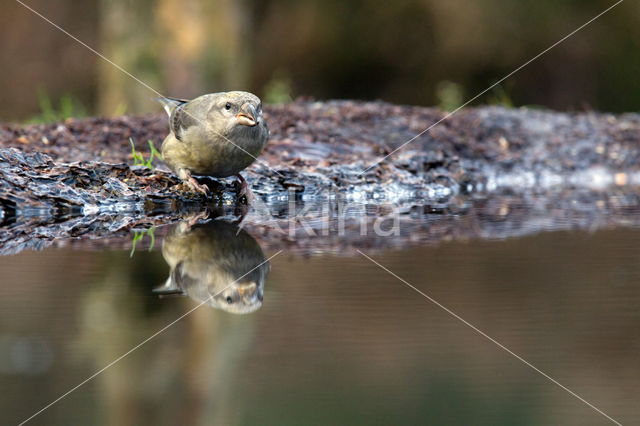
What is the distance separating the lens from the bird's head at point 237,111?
565 cm

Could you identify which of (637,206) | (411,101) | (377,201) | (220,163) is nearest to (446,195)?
(377,201)

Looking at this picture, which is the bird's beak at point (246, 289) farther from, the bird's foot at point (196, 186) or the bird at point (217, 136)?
the bird's foot at point (196, 186)

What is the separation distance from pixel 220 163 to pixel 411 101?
11055 millimetres

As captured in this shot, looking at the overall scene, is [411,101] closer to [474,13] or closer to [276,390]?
[474,13]

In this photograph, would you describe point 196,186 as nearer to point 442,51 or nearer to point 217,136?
point 217,136

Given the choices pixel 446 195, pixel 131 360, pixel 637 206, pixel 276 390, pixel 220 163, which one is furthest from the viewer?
pixel 446 195

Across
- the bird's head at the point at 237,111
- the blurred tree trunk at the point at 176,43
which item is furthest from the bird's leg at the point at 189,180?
the blurred tree trunk at the point at 176,43

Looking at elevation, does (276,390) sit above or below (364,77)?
below

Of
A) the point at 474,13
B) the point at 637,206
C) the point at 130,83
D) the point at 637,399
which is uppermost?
the point at 474,13

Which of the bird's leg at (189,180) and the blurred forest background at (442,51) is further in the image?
the blurred forest background at (442,51)

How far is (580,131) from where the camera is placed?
30.9 ft

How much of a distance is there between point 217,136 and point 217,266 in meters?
1.60

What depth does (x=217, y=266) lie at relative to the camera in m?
4.36

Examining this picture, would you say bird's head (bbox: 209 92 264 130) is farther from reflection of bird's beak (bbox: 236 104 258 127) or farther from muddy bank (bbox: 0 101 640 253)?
muddy bank (bbox: 0 101 640 253)
